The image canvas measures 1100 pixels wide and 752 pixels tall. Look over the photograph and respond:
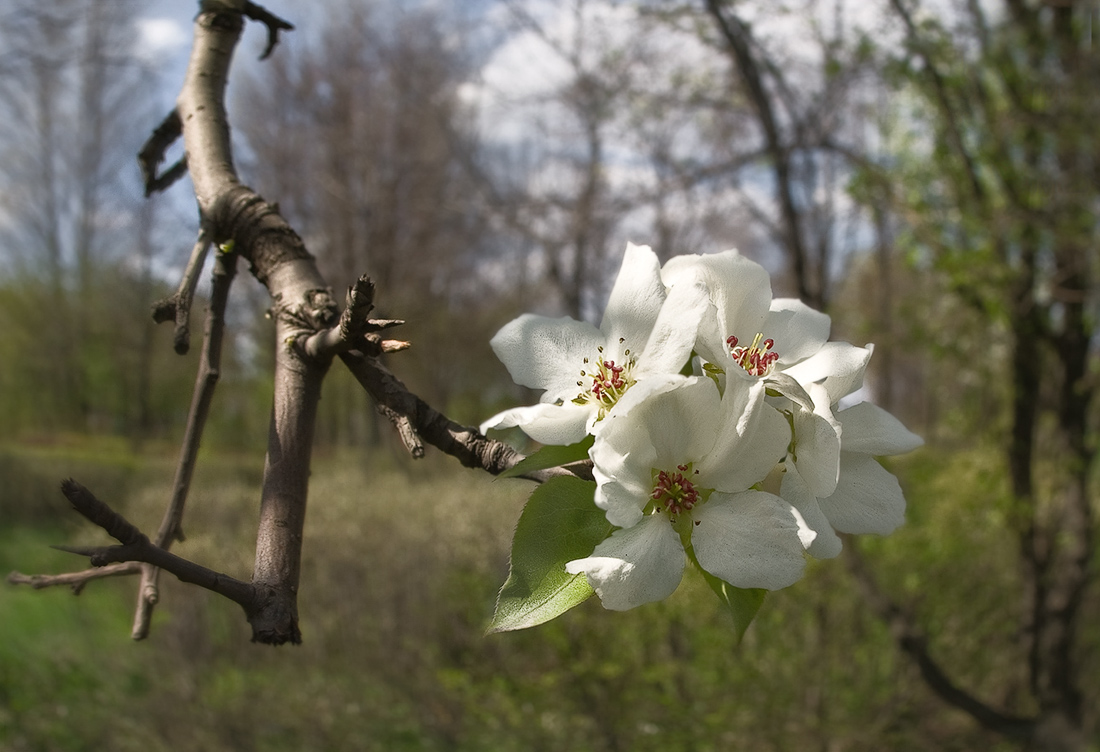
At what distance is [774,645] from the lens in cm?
391

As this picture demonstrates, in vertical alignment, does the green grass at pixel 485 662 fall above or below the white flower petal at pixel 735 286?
below

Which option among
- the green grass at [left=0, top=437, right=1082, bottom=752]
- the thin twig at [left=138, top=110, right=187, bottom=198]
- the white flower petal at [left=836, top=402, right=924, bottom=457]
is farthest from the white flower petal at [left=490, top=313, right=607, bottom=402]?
the green grass at [left=0, top=437, right=1082, bottom=752]

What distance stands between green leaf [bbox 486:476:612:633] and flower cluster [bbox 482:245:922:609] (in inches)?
0.5

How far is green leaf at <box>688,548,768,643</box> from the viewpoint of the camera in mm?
566

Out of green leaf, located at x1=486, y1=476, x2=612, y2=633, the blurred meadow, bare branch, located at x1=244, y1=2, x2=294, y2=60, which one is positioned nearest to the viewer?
green leaf, located at x1=486, y1=476, x2=612, y2=633

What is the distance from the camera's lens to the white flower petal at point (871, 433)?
638mm

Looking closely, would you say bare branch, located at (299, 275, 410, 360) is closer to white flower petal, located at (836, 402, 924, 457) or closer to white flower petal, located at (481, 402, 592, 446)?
white flower petal, located at (481, 402, 592, 446)

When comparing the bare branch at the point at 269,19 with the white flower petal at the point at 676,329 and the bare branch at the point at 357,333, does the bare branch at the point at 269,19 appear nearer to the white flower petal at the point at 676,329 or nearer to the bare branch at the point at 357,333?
the bare branch at the point at 357,333

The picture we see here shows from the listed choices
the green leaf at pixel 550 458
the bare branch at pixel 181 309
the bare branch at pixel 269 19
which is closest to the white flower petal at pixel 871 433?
the green leaf at pixel 550 458

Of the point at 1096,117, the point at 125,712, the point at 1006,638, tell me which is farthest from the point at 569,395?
the point at 1006,638

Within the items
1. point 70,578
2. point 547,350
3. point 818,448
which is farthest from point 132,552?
point 818,448

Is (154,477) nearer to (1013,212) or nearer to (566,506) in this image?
(1013,212)

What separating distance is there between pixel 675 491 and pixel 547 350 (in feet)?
0.56

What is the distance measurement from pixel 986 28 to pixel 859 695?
10.5 feet
